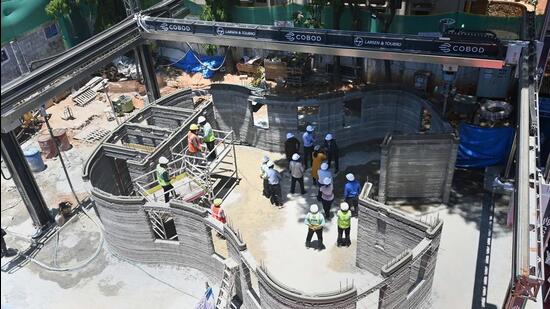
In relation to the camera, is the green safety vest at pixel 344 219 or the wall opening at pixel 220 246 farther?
the wall opening at pixel 220 246

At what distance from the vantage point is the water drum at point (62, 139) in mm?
19406

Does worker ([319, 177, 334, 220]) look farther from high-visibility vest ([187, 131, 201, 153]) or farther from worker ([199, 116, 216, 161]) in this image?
high-visibility vest ([187, 131, 201, 153])

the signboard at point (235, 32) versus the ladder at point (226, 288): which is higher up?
the signboard at point (235, 32)

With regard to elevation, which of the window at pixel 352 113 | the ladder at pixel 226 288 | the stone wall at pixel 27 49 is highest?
the stone wall at pixel 27 49

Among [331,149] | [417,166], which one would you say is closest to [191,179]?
[331,149]

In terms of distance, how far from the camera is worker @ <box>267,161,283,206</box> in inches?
589

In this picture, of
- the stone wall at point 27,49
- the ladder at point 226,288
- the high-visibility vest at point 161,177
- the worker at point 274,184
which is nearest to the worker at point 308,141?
the worker at point 274,184

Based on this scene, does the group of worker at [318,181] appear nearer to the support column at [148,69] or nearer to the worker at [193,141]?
the worker at [193,141]

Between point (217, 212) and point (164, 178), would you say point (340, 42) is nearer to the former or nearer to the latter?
point (217, 212)

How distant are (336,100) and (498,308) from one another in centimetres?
845

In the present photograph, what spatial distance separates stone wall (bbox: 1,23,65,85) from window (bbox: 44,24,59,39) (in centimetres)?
8

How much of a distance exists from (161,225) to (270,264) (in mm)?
3265

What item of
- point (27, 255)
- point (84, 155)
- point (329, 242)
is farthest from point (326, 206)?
point (84, 155)

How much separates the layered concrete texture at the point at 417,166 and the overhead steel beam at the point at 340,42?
106 inches
